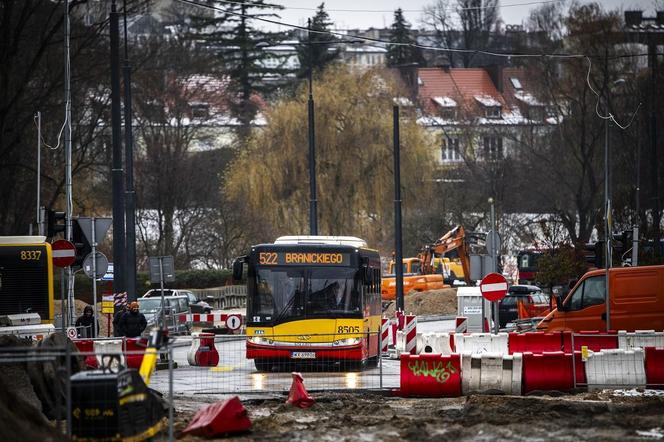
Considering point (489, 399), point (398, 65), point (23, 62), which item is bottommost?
point (489, 399)

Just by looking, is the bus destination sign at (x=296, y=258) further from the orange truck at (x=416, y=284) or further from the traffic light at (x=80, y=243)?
the orange truck at (x=416, y=284)

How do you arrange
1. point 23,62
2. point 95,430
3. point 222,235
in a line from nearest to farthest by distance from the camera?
point 95,430 → point 23,62 → point 222,235

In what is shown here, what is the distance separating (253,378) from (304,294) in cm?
294

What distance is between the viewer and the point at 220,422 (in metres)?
16.0

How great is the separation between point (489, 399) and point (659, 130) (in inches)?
1729

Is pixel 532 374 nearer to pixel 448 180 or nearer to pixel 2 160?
pixel 2 160

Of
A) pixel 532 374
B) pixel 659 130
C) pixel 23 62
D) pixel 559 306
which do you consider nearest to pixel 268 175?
pixel 659 130

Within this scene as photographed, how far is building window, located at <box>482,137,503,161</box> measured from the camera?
8069cm

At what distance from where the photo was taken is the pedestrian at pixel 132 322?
1168 inches

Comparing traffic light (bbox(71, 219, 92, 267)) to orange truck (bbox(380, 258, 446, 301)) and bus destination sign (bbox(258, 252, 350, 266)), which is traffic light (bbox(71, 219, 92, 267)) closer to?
bus destination sign (bbox(258, 252, 350, 266))

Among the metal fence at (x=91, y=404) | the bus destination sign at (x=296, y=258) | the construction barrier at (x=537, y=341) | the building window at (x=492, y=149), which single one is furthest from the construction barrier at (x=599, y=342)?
the building window at (x=492, y=149)

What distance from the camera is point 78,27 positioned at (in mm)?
47844

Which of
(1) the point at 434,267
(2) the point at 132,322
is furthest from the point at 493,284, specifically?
(1) the point at 434,267

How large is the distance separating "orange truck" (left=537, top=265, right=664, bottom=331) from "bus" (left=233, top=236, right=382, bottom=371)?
14.5 ft
